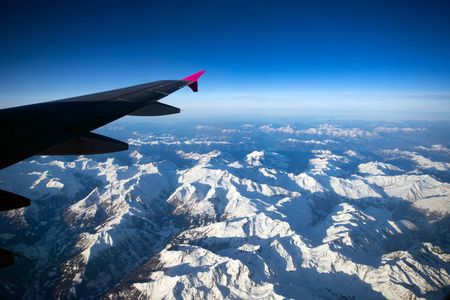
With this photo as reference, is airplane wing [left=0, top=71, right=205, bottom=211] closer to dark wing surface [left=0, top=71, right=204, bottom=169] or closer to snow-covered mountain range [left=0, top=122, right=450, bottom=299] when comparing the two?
dark wing surface [left=0, top=71, right=204, bottom=169]

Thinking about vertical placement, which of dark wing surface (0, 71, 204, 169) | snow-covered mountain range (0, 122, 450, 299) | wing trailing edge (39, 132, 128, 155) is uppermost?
dark wing surface (0, 71, 204, 169)

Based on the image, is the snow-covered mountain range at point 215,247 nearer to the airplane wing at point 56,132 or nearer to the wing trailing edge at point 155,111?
the wing trailing edge at point 155,111

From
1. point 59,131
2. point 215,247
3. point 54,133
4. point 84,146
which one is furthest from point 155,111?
point 215,247

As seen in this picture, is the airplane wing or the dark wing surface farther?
the dark wing surface

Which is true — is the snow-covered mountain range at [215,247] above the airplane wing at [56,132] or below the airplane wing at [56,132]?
below

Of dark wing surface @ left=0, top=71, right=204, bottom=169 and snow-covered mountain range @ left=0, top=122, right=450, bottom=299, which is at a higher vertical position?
dark wing surface @ left=0, top=71, right=204, bottom=169

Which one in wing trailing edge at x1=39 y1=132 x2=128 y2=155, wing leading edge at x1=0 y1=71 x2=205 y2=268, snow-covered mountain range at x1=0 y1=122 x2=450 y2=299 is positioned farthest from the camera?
snow-covered mountain range at x1=0 y1=122 x2=450 y2=299

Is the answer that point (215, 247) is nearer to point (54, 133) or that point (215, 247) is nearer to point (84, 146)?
point (84, 146)

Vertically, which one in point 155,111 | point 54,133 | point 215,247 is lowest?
point 215,247

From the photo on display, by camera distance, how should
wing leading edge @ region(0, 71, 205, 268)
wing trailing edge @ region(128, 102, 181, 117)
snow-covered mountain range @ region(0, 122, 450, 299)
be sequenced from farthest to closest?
1. snow-covered mountain range @ region(0, 122, 450, 299)
2. wing trailing edge @ region(128, 102, 181, 117)
3. wing leading edge @ region(0, 71, 205, 268)

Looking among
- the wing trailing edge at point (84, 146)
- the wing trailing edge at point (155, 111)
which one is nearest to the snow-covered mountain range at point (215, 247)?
the wing trailing edge at point (155, 111)

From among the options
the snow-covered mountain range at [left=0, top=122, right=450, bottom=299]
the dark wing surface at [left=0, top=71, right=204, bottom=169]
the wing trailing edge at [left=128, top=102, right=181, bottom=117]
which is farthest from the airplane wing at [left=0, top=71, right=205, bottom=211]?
the snow-covered mountain range at [left=0, top=122, right=450, bottom=299]
